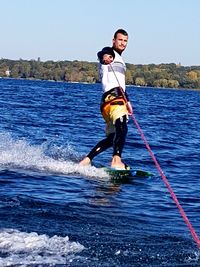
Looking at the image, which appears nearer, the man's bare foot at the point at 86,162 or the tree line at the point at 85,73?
the man's bare foot at the point at 86,162

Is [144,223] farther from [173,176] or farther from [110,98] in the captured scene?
[173,176]

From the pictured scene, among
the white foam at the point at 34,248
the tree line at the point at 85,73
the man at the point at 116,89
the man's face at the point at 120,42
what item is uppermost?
the man's face at the point at 120,42

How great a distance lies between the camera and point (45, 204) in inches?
277

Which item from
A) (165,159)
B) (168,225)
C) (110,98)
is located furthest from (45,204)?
(165,159)

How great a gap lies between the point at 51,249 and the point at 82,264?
0.36m

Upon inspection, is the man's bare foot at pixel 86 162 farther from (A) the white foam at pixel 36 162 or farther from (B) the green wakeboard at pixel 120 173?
(B) the green wakeboard at pixel 120 173

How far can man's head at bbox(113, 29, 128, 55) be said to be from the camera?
374 inches

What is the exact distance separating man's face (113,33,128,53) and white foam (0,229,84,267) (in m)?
4.76

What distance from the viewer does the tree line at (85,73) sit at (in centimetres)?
12206

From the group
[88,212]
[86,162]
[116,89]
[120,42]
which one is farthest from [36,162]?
[88,212]

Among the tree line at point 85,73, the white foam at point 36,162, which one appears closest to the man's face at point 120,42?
the white foam at point 36,162

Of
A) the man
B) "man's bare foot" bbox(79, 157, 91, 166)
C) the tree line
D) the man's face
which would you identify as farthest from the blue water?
the tree line

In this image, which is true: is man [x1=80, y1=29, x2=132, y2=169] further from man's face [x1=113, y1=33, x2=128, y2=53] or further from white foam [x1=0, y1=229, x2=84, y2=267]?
white foam [x1=0, y1=229, x2=84, y2=267]

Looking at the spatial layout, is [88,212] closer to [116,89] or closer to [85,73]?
[116,89]
